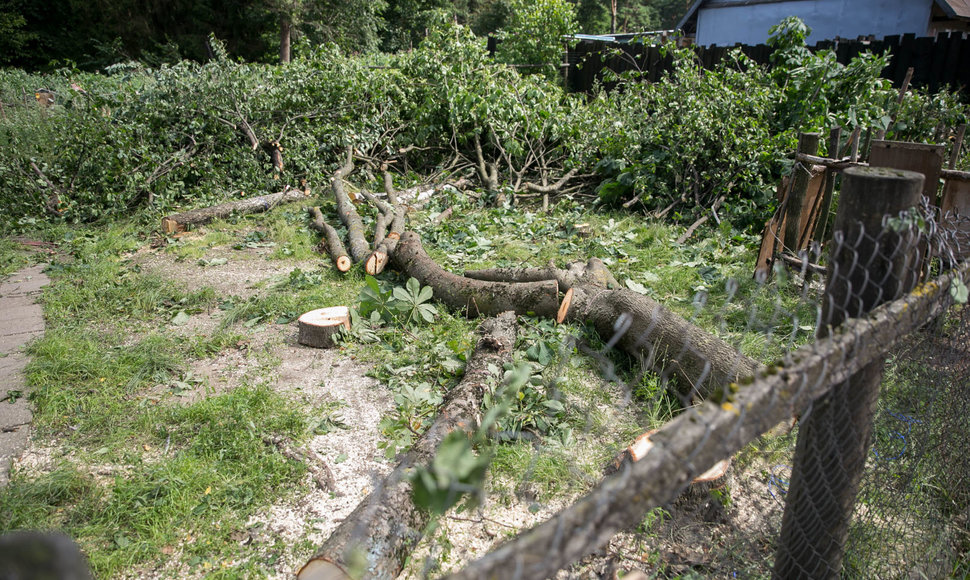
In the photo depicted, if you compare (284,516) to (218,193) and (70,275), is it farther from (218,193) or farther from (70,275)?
(218,193)

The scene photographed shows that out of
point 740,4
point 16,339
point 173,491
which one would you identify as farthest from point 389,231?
point 740,4

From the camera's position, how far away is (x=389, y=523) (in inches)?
91.0

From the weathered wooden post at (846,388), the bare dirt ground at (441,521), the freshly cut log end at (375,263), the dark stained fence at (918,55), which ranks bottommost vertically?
the bare dirt ground at (441,521)

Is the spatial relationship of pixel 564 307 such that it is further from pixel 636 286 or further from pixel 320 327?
pixel 320 327

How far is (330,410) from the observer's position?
11.3 ft

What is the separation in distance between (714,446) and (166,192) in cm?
766

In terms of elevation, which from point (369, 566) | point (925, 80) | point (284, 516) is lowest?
point (284, 516)

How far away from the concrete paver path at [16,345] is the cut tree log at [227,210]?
1271 mm

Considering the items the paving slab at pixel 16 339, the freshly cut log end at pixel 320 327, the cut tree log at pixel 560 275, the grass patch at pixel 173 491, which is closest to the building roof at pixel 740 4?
the cut tree log at pixel 560 275

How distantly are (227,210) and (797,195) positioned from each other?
5905 mm

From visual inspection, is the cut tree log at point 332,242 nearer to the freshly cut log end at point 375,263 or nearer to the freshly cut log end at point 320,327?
the freshly cut log end at point 375,263

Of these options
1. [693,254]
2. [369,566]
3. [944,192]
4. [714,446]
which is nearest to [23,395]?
[369,566]

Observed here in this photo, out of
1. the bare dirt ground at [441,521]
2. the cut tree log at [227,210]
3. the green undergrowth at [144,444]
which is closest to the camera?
the bare dirt ground at [441,521]

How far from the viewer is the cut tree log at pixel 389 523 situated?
2.07 metres
